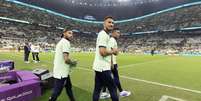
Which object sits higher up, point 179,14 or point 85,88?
point 179,14

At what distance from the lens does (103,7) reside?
102562mm

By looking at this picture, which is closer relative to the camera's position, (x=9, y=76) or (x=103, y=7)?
(x=9, y=76)

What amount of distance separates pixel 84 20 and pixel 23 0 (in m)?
28.5

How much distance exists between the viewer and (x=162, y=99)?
27.0ft

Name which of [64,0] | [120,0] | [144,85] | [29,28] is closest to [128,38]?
[120,0]

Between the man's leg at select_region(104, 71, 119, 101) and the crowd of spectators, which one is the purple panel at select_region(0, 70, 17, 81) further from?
the crowd of spectators

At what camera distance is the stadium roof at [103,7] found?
92.8 m

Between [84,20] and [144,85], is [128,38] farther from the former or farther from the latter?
[144,85]

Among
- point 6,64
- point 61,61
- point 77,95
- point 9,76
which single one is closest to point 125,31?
point 77,95

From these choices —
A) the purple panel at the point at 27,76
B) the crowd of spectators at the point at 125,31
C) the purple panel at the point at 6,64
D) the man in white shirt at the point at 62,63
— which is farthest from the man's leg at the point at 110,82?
the crowd of spectators at the point at 125,31

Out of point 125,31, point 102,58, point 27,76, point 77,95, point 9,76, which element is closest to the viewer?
point 102,58

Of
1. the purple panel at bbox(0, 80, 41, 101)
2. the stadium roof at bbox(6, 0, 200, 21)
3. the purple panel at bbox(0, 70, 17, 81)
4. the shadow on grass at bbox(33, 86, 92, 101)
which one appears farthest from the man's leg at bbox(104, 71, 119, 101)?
the stadium roof at bbox(6, 0, 200, 21)

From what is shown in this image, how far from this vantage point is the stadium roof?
3654 inches

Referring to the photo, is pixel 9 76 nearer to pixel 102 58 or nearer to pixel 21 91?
pixel 21 91
